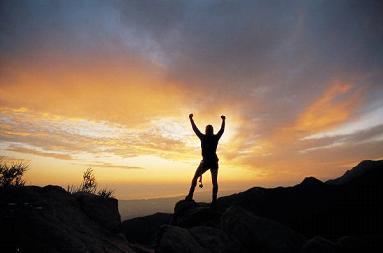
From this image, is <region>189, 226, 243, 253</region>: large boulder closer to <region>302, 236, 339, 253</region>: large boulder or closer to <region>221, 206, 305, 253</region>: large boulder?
<region>221, 206, 305, 253</region>: large boulder

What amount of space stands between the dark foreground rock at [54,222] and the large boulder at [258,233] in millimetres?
4372

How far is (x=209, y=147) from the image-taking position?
1223 centimetres

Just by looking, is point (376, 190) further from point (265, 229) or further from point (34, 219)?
point (34, 219)

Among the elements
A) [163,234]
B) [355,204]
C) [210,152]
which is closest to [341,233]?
[355,204]

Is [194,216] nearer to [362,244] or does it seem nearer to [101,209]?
[101,209]

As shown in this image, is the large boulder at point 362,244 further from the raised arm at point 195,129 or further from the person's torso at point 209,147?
the raised arm at point 195,129

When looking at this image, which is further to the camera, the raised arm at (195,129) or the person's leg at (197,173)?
the raised arm at (195,129)

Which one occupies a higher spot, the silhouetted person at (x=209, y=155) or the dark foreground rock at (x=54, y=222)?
the silhouetted person at (x=209, y=155)

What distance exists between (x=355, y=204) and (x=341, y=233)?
457 centimetres

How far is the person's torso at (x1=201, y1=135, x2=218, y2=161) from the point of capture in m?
12.2

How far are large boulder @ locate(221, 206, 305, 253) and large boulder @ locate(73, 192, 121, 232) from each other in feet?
14.3

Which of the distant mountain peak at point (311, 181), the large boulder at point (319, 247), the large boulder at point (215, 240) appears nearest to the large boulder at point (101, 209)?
the large boulder at point (215, 240)

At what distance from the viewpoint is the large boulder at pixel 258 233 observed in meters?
10.5

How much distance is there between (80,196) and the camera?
380 inches
